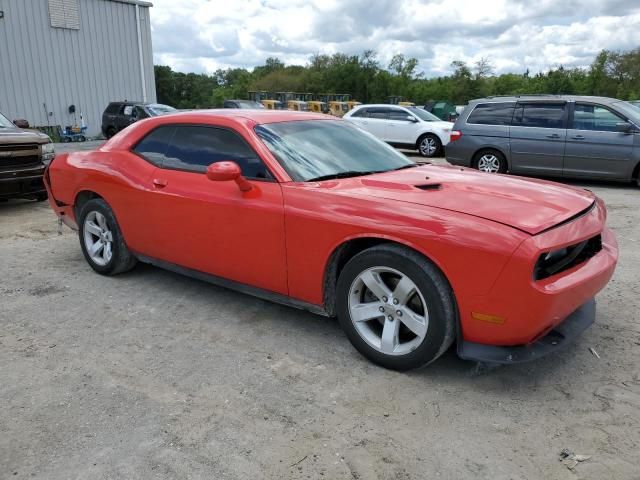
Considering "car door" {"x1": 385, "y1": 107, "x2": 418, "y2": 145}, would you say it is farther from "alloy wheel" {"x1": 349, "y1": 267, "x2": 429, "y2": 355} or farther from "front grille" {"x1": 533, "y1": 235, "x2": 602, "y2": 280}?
"alloy wheel" {"x1": 349, "y1": 267, "x2": 429, "y2": 355}

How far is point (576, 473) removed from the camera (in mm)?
2289

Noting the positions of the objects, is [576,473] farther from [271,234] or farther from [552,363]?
[271,234]

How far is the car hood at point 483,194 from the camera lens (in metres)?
2.84

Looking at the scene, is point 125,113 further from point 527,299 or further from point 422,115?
point 527,299

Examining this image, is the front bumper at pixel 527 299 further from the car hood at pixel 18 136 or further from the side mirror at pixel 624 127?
the side mirror at pixel 624 127

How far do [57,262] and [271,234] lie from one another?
3.02 m

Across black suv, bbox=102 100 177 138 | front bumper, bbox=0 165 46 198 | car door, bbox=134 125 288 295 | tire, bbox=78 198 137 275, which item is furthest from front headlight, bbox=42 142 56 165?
black suv, bbox=102 100 177 138

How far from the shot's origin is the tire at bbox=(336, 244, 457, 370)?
285 centimetres

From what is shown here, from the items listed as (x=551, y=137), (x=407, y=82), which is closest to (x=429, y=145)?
(x=551, y=137)

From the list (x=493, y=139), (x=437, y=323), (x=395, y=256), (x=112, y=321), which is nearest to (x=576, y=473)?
(x=437, y=323)

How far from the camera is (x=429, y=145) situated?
14750 mm

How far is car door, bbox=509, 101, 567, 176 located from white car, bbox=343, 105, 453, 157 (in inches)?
171

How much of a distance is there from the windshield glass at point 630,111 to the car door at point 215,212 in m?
8.06

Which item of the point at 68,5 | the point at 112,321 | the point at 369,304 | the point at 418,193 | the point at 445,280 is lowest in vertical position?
the point at 112,321
